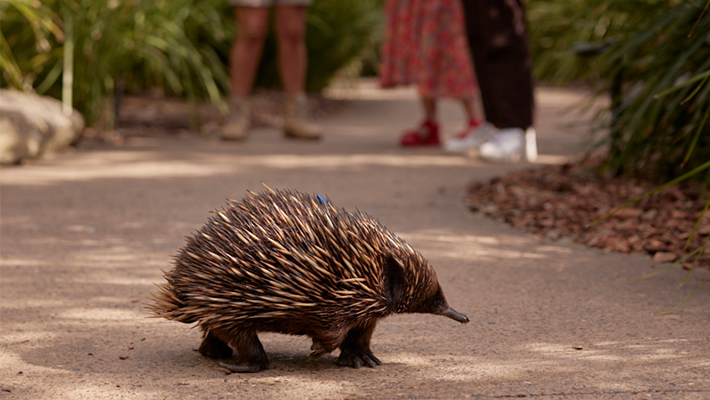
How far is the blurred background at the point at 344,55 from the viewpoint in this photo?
507cm

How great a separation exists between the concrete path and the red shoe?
1.56 metres

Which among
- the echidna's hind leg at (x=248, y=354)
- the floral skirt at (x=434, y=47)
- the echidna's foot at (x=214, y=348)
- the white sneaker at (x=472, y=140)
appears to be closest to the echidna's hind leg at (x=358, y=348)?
the echidna's hind leg at (x=248, y=354)

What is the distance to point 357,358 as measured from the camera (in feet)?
10.4

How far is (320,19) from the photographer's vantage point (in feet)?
39.4

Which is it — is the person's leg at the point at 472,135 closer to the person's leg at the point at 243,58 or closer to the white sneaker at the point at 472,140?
the white sneaker at the point at 472,140

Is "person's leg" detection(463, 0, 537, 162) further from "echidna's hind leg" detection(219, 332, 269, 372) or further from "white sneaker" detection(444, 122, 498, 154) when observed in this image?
"echidna's hind leg" detection(219, 332, 269, 372)

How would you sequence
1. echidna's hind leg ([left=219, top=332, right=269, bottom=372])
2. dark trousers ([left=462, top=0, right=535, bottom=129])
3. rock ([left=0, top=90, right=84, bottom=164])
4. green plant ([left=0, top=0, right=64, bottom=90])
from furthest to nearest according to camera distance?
green plant ([left=0, top=0, right=64, bottom=90])
dark trousers ([left=462, top=0, right=535, bottom=129])
rock ([left=0, top=90, right=84, bottom=164])
echidna's hind leg ([left=219, top=332, right=269, bottom=372])

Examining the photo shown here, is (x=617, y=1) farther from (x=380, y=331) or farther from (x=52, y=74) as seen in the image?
(x=52, y=74)

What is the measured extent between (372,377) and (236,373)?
51 centimetres

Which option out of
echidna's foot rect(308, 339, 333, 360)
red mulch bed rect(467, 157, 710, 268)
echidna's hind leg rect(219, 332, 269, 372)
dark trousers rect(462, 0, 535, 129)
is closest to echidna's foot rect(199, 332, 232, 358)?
echidna's hind leg rect(219, 332, 269, 372)

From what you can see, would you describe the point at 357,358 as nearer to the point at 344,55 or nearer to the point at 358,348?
the point at 358,348

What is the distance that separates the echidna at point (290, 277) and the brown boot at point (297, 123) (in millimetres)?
6021

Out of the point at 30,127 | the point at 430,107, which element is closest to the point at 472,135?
the point at 430,107

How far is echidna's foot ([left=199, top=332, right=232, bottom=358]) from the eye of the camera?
323 centimetres
